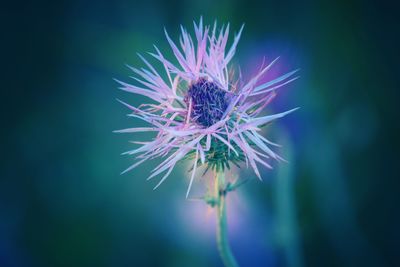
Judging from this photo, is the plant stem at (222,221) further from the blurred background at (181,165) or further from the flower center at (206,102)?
the blurred background at (181,165)

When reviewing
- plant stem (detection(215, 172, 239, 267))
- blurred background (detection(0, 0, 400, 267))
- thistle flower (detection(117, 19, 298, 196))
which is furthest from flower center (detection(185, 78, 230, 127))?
blurred background (detection(0, 0, 400, 267))

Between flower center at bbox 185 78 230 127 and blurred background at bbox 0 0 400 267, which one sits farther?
blurred background at bbox 0 0 400 267

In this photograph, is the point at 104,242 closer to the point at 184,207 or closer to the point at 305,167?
the point at 184,207

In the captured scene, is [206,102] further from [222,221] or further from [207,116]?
[222,221]

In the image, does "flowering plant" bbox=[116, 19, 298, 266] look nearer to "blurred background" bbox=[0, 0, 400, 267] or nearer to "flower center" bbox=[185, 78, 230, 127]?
"flower center" bbox=[185, 78, 230, 127]

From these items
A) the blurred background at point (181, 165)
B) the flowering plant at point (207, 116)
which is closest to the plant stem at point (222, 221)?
the flowering plant at point (207, 116)

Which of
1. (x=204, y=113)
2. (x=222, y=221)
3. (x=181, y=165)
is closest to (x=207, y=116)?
(x=204, y=113)

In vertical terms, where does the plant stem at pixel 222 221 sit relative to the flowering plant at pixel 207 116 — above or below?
below
